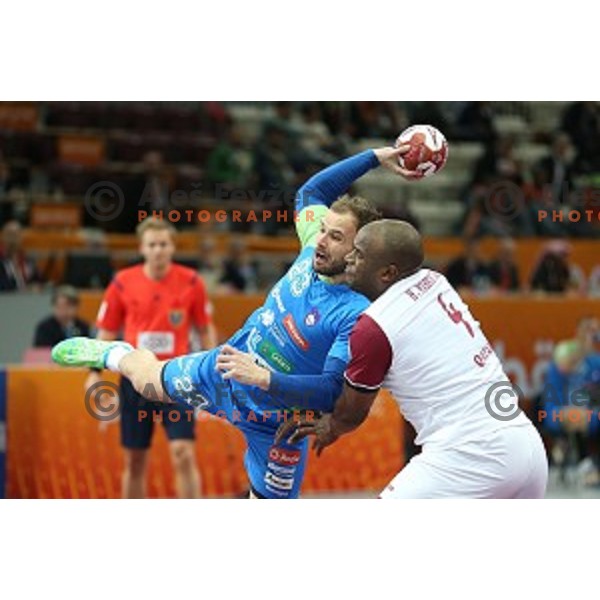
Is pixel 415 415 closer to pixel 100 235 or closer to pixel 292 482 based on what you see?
pixel 292 482

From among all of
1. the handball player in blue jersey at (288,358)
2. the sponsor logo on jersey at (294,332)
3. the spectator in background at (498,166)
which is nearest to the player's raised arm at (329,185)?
the handball player in blue jersey at (288,358)

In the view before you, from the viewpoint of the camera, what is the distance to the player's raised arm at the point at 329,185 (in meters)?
9.31

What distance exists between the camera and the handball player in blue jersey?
8.55m

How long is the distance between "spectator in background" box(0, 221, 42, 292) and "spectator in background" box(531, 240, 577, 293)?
16.8ft

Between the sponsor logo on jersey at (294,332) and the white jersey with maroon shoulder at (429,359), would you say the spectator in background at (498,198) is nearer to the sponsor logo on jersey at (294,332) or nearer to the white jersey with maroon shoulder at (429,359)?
the sponsor logo on jersey at (294,332)

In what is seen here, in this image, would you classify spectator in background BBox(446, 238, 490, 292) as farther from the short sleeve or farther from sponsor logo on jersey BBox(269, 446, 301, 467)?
the short sleeve

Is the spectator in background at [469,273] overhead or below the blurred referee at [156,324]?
overhead

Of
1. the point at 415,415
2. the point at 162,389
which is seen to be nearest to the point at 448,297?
the point at 415,415

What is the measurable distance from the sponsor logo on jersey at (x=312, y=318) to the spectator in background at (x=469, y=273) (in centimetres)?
636

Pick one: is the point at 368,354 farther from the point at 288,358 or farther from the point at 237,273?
the point at 237,273

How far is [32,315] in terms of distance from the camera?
532 inches

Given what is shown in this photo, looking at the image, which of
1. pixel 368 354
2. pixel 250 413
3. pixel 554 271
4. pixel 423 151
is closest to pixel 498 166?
pixel 554 271

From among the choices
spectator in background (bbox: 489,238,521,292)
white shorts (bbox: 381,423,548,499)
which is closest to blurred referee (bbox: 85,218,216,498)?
white shorts (bbox: 381,423,548,499)

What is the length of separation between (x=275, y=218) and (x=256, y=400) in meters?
6.37
